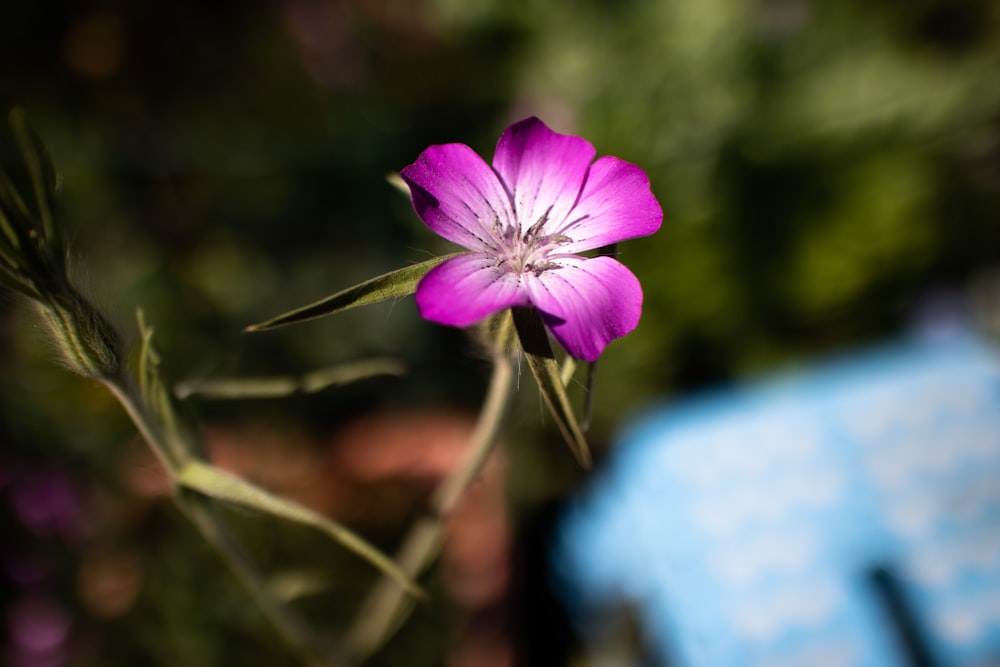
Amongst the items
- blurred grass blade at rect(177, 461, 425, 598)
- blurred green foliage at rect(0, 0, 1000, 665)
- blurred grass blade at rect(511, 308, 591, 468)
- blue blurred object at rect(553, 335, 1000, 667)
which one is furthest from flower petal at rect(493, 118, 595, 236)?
blurred green foliage at rect(0, 0, 1000, 665)

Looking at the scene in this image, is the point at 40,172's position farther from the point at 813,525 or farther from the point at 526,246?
the point at 813,525

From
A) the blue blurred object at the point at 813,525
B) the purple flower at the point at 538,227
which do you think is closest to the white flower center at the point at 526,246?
the purple flower at the point at 538,227

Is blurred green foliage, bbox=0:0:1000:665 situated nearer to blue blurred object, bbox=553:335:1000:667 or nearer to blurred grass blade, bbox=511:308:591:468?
blue blurred object, bbox=553:335:1000:667

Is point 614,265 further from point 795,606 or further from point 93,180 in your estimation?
point 93,180

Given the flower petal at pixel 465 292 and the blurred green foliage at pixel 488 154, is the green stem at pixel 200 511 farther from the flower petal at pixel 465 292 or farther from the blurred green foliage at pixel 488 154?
the blurred green foliage at pixel 488 154

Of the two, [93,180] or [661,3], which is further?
[661,3]

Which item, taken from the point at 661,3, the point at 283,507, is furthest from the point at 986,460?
the point at 661,3
